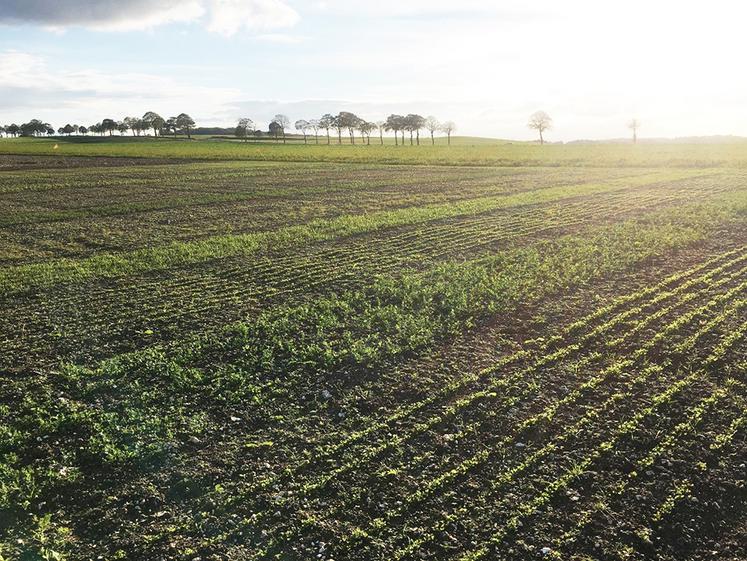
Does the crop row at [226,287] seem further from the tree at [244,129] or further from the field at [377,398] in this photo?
the tree at [244,129]

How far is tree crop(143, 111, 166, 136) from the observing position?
525 ft

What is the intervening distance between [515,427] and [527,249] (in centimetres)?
1127

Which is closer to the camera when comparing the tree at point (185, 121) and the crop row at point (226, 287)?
the crop row at point (226, 287)

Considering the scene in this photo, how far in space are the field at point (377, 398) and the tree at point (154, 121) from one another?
15277cm

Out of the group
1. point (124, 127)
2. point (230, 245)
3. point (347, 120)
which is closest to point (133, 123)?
point (124, 127)

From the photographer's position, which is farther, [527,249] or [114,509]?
[527,249]

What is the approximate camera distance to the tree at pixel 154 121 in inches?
6296

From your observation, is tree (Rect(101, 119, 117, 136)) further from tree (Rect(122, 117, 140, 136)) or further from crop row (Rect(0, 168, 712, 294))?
crop row (Rect(0, 168, 712, 294))

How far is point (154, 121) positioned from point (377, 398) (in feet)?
553

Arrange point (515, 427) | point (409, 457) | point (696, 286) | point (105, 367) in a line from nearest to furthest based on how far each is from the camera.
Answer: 1. point (409, 457)
2. point (515, 427)
3. point (105, 367)
4. point (696, 286)

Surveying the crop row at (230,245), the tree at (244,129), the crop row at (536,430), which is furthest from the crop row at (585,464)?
the tree at (244,129)

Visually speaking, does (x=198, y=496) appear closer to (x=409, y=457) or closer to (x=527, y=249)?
(x=409, y=457)

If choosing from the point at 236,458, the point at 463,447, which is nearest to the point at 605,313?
the point at 463,447

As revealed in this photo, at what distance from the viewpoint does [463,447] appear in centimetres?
796
